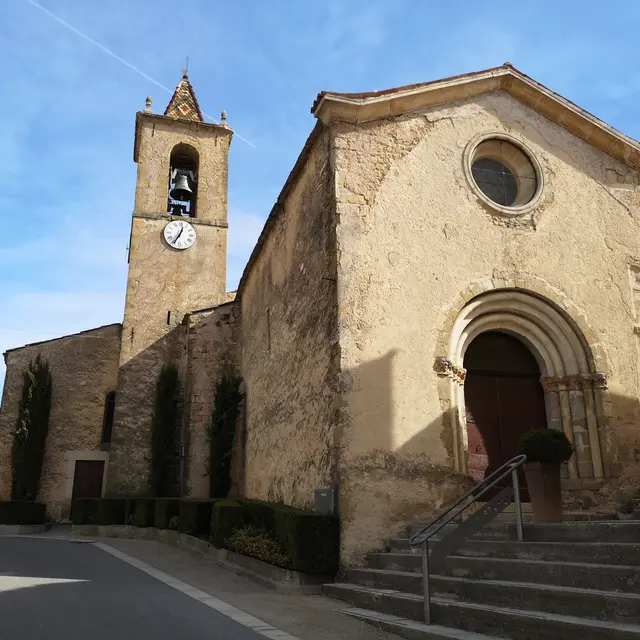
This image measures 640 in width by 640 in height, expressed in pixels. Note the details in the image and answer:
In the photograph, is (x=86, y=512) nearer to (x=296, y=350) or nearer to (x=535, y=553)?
(x=296, y=350)

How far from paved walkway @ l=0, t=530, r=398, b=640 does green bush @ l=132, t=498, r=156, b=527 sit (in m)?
4.02

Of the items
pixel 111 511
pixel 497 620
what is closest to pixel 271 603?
pixel 497 620

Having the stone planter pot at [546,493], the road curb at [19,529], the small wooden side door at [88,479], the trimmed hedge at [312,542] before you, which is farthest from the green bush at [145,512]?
the stone planter pot at [546,493]

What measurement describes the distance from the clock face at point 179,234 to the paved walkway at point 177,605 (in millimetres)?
11349

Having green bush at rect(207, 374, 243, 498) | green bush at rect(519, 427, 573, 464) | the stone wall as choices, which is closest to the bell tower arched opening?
the stone wall

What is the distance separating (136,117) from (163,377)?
30.4ft

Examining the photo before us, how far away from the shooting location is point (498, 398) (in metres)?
10.1

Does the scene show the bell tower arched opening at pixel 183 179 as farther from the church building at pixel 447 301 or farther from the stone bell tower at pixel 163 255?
the church building at pixel 447 301

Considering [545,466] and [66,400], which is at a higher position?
[66,400]

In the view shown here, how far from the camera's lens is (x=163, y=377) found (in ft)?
58.8

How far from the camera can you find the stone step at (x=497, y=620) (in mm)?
4266

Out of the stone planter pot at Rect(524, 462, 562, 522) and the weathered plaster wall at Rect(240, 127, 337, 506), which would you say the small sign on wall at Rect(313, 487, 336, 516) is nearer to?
the weathered plaster wall at Rect(240, 127, 337, 506)

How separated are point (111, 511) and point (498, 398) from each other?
10.6 meters

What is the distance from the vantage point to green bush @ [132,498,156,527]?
14664mm
